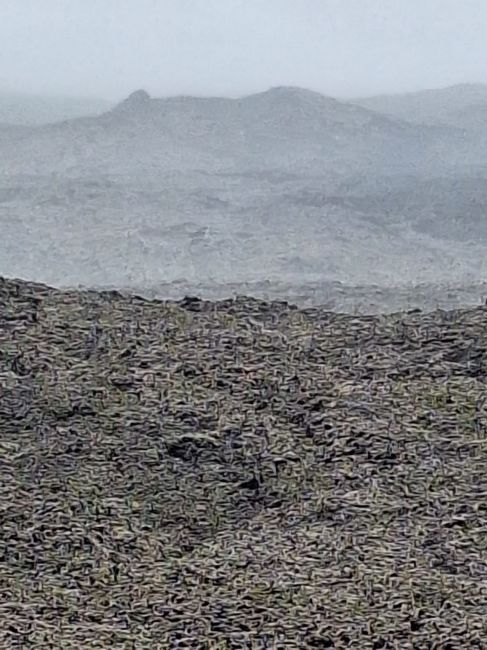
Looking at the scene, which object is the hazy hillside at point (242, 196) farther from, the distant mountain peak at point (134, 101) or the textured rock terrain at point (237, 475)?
the textured rock terrain at point (237, 475)

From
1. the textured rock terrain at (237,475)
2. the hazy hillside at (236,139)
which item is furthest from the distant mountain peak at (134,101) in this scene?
the textured rock terrain at (237,475)

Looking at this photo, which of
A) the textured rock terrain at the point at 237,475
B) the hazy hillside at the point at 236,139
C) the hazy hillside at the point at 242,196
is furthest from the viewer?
the hazy hillside at the point at 236,139

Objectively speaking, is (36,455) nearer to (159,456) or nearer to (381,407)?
(159,456)

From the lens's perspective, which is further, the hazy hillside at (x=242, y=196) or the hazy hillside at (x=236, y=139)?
the hazy hillside at (x=236, y=139)

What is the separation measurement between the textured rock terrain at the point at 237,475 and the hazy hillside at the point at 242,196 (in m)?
12.5

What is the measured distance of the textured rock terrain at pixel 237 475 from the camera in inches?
196

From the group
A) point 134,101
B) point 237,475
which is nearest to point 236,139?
point 134,101

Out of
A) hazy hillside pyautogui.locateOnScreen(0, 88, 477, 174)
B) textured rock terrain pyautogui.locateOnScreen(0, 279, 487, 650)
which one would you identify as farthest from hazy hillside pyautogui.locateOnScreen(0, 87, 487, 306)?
textured rock terrain pyautogui.locateOnScreen(0, 279, 487, 650)

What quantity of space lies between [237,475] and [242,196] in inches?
1188

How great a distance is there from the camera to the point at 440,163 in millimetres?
44312

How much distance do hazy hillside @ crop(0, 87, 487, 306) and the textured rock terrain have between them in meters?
12.5

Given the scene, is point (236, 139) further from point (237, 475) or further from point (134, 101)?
point (237, 475)

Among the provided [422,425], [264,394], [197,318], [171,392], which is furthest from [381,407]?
[197,318]

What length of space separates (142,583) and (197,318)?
151 inches
